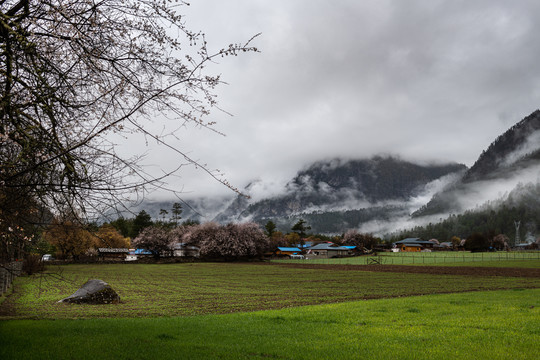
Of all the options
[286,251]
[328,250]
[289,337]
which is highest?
[289,337]

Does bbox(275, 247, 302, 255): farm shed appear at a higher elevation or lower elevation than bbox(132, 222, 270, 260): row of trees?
lower

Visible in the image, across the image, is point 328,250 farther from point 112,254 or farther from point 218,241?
point 112,254

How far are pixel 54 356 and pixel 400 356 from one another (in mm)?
6538

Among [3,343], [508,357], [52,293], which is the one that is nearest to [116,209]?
[3,343]

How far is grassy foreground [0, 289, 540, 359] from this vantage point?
7.36 meters

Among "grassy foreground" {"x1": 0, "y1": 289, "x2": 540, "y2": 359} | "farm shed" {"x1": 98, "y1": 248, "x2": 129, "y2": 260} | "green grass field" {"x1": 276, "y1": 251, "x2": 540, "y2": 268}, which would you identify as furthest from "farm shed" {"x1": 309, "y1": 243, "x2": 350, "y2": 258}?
"grassy foreground" {"x1": 0, "y1": 289, "x2": 540, "y2": 359}

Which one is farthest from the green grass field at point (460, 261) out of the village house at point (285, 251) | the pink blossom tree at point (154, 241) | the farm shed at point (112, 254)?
the village house at point (285, 251)

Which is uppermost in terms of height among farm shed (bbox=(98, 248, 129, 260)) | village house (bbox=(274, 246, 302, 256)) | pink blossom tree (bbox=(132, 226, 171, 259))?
pink blossom tree (bbox=(132, 226, 171, 259))

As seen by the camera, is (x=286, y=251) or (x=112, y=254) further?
(x=286, y=251)

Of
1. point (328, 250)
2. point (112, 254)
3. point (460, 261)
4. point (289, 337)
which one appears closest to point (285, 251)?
point (328, 250)

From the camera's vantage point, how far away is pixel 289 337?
30.2ft

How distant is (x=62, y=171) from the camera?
19.8ft

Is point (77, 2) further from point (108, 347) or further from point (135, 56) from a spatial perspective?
point (108, 347)

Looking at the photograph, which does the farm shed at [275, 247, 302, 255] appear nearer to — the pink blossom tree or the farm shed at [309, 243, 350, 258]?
the farm shed at [309, 243, 350, 258]
